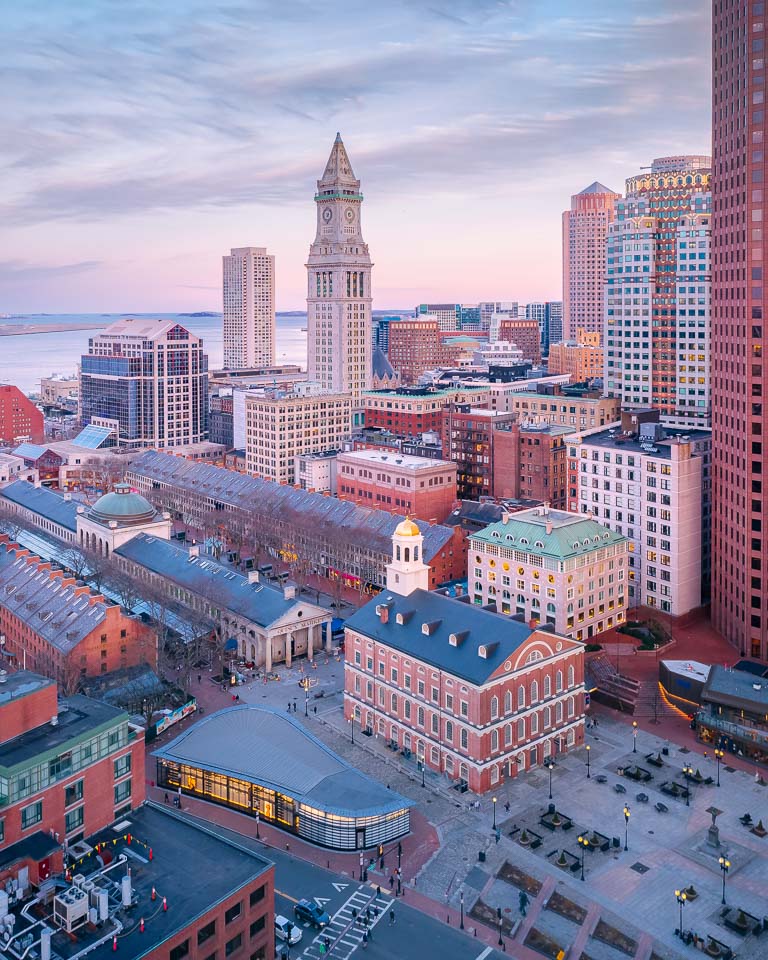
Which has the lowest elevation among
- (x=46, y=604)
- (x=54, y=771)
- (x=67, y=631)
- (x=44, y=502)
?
(x=54, y=771)

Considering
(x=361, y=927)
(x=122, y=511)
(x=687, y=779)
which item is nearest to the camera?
(x=361, y=927)

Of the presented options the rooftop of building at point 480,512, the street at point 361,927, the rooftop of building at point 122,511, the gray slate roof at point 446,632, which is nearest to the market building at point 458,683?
the gray slate roof at point 446,632

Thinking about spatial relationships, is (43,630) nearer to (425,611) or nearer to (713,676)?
(425,611)

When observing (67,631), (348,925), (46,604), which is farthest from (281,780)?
(46,604)

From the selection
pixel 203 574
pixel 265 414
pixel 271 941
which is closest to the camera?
pixel 271 941

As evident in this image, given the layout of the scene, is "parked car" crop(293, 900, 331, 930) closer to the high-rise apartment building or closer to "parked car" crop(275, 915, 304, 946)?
"parked car" crop(275, 915, 304, 946)

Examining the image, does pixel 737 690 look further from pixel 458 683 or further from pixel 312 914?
pixel 312 914

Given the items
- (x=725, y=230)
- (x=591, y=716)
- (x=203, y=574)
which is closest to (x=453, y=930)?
(x=591, y=716)
